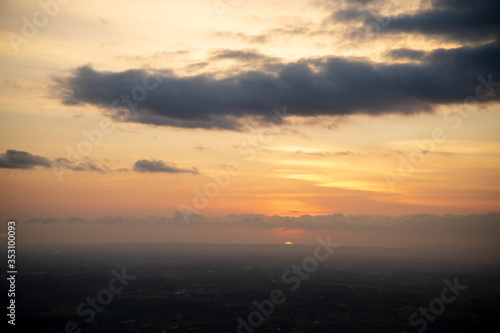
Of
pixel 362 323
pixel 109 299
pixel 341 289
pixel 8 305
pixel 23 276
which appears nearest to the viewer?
pixel 362 323

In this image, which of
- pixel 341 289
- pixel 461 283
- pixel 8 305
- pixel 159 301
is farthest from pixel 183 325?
pixel 461 283

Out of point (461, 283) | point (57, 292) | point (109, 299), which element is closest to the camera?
point (109, 299)

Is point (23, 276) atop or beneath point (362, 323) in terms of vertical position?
atop

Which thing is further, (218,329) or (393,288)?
(393,288)

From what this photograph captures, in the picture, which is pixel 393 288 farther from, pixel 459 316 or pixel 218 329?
pixel 218 329

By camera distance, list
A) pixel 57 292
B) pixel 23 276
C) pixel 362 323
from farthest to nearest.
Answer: pixel 23 276 → pixel 57 292 → pixel 362 323

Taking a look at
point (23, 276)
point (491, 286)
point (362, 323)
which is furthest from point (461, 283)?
point (23, 276)

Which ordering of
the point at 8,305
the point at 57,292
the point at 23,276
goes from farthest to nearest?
the point at 23,276
the point at 57,292
the point at 8,305

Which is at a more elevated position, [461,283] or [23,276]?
[23,276]

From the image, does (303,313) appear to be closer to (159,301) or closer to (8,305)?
(159,301)
